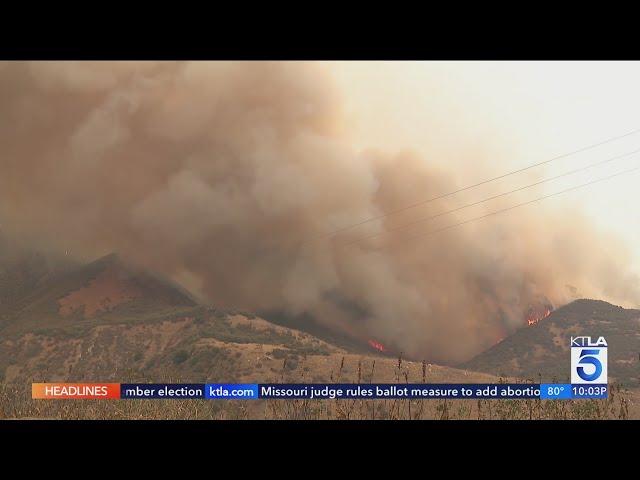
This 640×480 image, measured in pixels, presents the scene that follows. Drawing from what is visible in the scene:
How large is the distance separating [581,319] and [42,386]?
6636 inches

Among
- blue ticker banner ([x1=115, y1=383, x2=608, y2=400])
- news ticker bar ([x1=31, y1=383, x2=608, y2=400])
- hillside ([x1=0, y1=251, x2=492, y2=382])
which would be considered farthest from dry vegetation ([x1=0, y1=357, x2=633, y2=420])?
news ticker bar ([x1=31, y1=383, x2=608, y2=400])

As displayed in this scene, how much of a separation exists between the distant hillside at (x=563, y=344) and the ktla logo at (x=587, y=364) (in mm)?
101777

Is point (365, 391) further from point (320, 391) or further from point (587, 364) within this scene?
point (587, 364)

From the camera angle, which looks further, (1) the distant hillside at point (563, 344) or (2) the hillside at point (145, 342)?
(1) the distant hillside at point (563, 344)

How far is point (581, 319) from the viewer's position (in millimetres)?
185125

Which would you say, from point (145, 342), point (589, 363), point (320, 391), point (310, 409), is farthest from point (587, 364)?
point (145, 342)

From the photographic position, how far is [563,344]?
568 feet

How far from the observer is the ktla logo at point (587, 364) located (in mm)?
48375

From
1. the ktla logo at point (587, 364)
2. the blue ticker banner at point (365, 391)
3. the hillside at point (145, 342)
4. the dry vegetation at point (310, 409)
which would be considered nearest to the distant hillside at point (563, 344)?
the hillside at point (145, 342)

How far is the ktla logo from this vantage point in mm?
48375

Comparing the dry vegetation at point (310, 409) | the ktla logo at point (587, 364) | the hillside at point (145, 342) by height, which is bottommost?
the dry vegetation at point (310, 409)

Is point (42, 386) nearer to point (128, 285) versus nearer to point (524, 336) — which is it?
point (128, 285)

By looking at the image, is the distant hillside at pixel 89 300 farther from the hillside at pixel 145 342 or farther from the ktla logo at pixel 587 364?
the ktla logo at pixel 587 364

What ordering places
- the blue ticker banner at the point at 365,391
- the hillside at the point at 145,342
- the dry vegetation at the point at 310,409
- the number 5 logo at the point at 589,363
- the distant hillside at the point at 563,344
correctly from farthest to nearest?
the distant hillside at the point at 563,344 → the hillside at the point at 145,342 → the dry vegetation at the point at 310,409 → the number 5 logo at the point at 589,363 → the blue ticker banner at the point at 365,391
